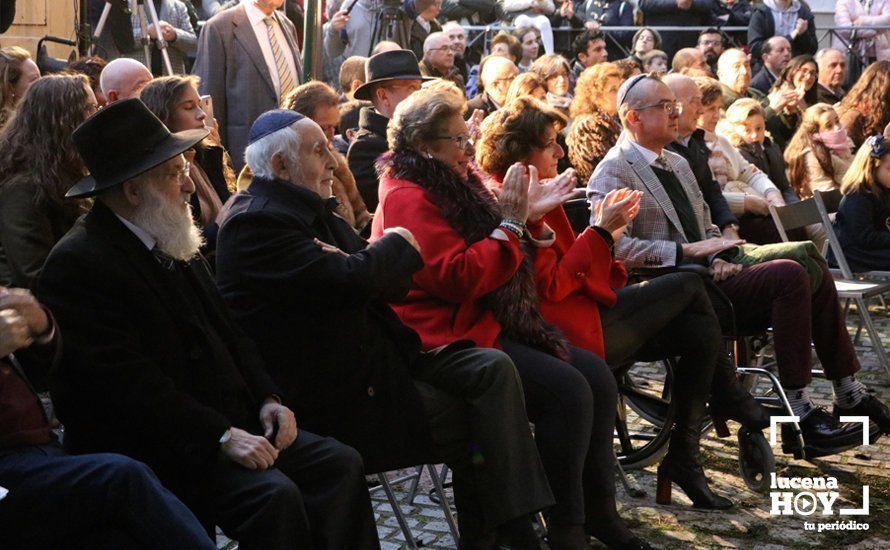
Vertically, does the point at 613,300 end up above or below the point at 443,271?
below

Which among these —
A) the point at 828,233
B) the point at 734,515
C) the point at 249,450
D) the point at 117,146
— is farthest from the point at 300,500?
the point at 828,233

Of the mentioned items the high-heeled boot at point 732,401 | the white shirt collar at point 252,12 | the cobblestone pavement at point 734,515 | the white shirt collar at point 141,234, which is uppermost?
the white shirt collar at point 252,12

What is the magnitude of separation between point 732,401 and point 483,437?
5.93 feet

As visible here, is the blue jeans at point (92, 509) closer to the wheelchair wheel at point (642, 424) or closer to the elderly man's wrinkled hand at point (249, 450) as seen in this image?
the elderly man's wrinkled hand at point (249, 450)

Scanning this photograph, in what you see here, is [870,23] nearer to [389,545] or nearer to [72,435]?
[389,545]

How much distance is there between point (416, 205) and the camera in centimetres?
459

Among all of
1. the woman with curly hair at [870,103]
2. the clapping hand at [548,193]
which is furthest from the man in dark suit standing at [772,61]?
the clapping hand at [548,193]

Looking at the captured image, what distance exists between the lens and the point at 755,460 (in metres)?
5.56

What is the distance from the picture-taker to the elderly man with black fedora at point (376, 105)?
6.49 metres

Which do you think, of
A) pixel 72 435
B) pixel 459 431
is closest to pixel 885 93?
pixel 459 431

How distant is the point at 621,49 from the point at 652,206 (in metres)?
9.30

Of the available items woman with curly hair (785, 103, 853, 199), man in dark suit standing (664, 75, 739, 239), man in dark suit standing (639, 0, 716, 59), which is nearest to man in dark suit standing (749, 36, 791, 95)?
man in dark suit standing (639, 0, 716, 59)

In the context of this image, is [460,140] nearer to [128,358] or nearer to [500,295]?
[500,295]

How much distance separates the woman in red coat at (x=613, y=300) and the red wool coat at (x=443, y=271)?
1.45ft
